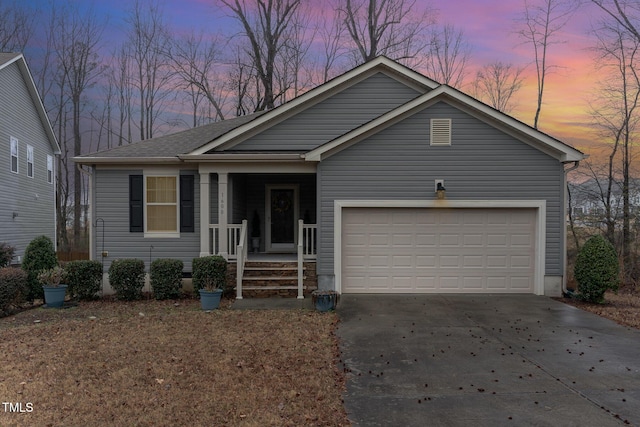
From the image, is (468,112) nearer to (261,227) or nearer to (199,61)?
(261,227)

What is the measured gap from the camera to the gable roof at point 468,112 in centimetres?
1023

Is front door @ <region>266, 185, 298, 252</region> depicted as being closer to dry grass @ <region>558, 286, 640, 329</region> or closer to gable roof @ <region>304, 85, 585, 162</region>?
gable roof @ <region>304, 85, 585, 162</region>

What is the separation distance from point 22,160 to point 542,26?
24.6 metres

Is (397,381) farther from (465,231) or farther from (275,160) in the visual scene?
(275,160)

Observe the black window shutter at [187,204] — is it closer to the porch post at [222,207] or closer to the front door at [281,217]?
the porch post at [222,207]

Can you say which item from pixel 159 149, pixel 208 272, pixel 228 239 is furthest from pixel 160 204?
pixel 208 272

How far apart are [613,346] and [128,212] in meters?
11.0

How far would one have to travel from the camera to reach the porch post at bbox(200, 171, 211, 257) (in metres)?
11.2

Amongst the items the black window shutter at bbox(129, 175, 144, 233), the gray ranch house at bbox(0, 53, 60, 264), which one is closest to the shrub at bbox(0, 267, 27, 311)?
the black window shutter at bbox(129, 175, 144, 233)

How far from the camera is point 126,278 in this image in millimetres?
10516

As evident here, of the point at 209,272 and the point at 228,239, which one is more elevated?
the point at 228,239

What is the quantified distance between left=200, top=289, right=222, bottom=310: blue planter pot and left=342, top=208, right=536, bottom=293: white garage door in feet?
10.2

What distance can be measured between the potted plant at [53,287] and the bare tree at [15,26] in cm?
2053

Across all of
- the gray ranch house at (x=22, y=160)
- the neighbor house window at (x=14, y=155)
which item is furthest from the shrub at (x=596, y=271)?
the neighbor house window at (x=14, y=155)
